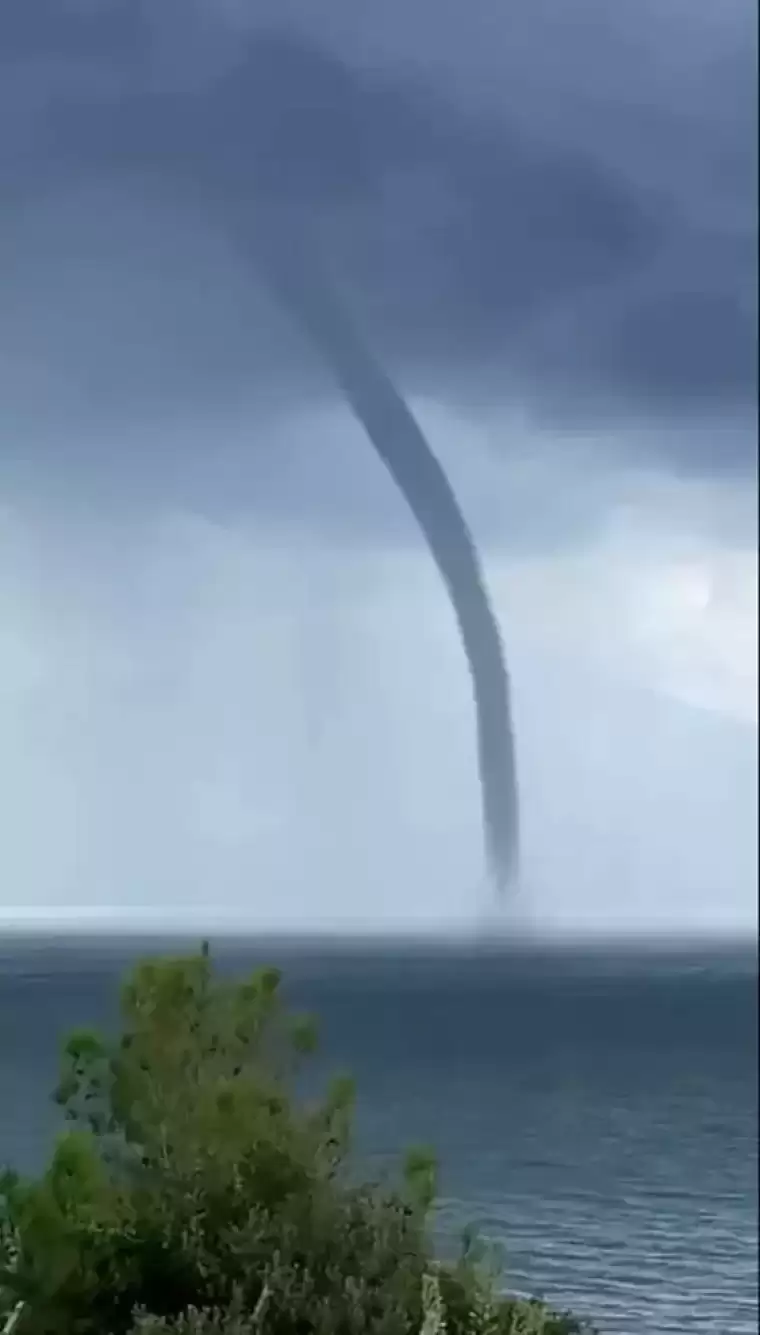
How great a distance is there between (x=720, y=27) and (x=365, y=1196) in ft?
6.84

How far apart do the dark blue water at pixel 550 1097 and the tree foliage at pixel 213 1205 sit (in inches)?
2.6

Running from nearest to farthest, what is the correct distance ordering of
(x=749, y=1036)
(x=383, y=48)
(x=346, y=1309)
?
(x=346, y=1309) < (x=383, y=48) < (x=749, y=1036)

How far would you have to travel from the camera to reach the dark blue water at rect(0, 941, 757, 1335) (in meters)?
2.03

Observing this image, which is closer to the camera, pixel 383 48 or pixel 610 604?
pixel 383 48

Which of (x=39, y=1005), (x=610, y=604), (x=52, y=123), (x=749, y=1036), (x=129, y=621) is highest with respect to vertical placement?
(x=52, y=123)

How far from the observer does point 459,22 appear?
2.79m

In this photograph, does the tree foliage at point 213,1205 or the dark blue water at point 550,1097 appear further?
the dark blue water at point 550,1097

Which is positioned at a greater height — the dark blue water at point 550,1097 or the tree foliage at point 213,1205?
the tree foliage at point 213,1205

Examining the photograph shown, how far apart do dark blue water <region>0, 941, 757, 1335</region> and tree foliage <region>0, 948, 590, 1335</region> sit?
66 mm

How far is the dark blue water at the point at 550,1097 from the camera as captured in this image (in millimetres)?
2029

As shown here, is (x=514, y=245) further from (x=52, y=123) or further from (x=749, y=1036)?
(x=749, y=1036)

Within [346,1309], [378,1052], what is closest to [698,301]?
[346,1309]

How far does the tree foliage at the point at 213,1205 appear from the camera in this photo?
5.35ft

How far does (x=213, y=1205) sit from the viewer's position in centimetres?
172
